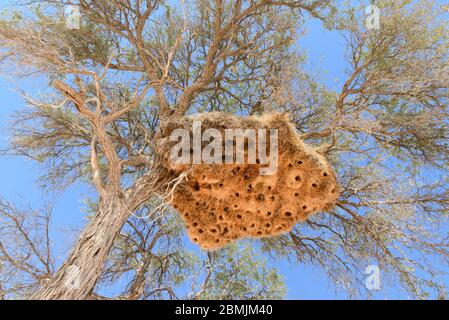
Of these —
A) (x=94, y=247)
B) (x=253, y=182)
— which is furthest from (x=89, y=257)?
(x=253, y=182)

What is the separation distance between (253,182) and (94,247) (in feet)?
8.48

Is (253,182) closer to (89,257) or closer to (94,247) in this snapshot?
(94,247)

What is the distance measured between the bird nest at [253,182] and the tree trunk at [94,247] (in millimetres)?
601

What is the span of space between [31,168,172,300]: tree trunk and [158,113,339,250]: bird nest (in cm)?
60

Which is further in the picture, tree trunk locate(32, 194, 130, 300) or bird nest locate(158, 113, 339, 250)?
bird nest locate(158, 113, 339, 250)

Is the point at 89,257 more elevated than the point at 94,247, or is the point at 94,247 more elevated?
the point at 94,247

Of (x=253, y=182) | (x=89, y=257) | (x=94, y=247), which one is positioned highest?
(x=253, y=182)

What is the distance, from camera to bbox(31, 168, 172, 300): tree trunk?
16.1 feet

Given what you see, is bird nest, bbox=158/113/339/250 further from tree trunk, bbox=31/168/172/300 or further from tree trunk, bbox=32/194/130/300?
tree trunk, bbox=32/194/130/300

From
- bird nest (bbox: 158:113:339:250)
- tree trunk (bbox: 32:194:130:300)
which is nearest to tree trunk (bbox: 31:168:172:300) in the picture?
tree trunk (bbox: 32:194:130:300)

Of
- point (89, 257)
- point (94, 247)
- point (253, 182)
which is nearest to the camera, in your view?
point (89, 257)

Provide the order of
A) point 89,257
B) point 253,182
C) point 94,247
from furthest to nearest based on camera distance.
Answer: point 253,182 → point 94,247 → point 89,257

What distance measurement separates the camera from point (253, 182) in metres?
6.47

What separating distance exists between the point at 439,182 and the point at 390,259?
1.85 m
